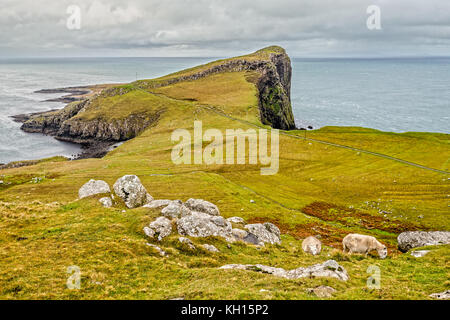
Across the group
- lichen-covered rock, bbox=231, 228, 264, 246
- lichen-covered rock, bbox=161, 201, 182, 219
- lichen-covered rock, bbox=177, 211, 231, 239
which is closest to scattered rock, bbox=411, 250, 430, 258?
lichen-covered rock, bbox=231, 228, 264, 246

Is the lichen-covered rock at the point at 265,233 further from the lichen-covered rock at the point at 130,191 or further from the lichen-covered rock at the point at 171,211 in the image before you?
the lichen-covered rock at the point at 130,191

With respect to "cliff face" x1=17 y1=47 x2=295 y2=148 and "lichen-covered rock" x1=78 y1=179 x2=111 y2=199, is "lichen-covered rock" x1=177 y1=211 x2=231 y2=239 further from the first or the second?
"cliff face" x1=17 y1=47 x2=295 y2=148

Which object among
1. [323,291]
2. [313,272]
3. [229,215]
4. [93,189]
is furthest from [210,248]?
[93,189]

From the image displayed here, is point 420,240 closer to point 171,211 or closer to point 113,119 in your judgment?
point 171,211

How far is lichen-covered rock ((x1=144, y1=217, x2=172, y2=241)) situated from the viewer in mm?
28141

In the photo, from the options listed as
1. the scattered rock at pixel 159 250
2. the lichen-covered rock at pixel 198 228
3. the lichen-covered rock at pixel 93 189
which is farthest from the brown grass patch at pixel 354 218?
the lichen-covered rock at pixel 93 189

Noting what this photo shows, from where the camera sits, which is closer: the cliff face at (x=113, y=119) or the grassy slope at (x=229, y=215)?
the grassy slope at (x=229, y=215)

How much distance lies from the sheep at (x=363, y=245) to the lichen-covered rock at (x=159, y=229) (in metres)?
21.4

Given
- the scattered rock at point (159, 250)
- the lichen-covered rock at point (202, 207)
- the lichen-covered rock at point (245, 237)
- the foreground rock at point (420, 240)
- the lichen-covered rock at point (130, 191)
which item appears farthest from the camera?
the lichen-covered rock at point (202, 207)

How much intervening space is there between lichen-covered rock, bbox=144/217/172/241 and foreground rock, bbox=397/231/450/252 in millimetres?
30505

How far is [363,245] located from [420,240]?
9285 mm

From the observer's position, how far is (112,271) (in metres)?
21.7

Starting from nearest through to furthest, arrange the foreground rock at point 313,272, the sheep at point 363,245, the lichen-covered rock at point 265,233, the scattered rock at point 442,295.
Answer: the scattered rock at point 442,295 → the foreground rock at point 313,272 → the sheep at point 363,245 → the lichen-covered rock at point 265,233

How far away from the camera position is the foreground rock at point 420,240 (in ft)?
111
